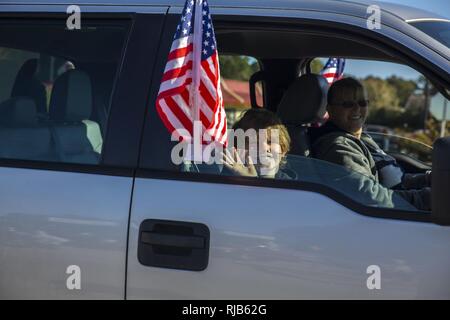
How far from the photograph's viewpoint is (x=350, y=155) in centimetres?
270

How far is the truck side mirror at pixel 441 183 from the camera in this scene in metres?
1.88

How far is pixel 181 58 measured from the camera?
2.21m

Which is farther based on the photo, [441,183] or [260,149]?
[260,149]

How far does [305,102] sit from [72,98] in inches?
50.9

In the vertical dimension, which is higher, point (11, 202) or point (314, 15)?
point (314, 15)

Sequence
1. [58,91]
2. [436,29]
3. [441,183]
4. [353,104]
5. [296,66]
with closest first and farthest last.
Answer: [441,183], [436,29], [58,91], [353,104], [296,66]

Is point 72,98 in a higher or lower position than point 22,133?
higher

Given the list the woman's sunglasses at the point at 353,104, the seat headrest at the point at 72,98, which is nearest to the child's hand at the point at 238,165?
the seat headrest at the point at 72,98

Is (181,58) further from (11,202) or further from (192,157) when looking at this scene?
(11,202)

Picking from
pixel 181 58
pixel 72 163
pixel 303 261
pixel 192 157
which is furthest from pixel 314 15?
pixel 72 163

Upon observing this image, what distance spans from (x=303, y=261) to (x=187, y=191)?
0.49 metres
